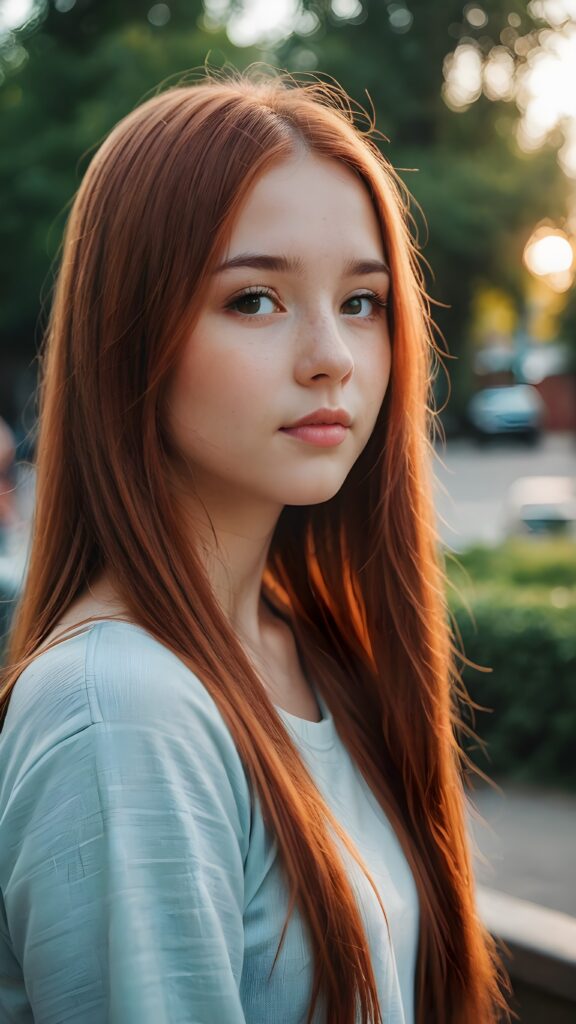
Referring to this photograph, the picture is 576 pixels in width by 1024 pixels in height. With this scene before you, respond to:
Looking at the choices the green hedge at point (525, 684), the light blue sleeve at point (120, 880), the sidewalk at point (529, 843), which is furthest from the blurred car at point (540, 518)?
the light blue sleeve at point (120, 880)

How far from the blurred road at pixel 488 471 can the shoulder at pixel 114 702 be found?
49.1 feet

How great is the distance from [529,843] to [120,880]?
423cm

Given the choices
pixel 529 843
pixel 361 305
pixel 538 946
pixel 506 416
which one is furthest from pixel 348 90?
pixel 361 305

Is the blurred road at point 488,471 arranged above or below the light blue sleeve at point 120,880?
above

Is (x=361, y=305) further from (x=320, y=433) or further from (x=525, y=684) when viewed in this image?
(x=525, y=684)

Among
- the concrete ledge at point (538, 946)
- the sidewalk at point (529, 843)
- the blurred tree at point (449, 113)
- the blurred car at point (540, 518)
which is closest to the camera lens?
the concrete ledge at point (538, 946)

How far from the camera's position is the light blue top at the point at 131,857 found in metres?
1.08

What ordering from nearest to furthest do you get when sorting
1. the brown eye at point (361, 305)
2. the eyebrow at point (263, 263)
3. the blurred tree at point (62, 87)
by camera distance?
1. the eyebrow at point (263, 263)
2. the brown eye at point (361, 305)
3. the blurred tree at point (62, 87)

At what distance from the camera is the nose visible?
1.39m

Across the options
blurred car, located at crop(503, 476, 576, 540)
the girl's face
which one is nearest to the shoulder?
the girl's face

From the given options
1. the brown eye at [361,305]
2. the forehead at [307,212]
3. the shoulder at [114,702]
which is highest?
the forehead at [307,212]

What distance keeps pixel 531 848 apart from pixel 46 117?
875 inches

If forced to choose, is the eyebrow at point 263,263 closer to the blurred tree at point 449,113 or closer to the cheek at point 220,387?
the cheek at point 220,387

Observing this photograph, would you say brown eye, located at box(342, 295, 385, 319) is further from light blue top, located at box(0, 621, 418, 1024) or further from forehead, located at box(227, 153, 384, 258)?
light blue top, located at box(0, 621, 418, 1024)
